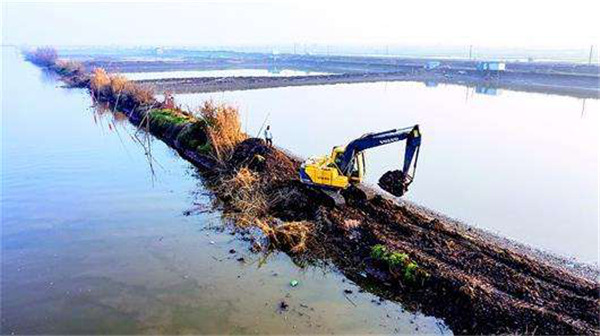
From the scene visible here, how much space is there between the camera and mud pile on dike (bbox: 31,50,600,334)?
8.88 metres

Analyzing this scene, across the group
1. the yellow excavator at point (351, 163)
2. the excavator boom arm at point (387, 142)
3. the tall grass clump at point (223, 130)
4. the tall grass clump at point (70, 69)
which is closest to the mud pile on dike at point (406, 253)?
the tall grass clump at point (223, 130)

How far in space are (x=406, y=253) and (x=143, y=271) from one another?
622 cm

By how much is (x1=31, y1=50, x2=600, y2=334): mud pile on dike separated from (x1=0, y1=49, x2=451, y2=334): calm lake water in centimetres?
55

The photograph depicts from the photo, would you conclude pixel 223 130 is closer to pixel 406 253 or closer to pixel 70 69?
pixel 406 253

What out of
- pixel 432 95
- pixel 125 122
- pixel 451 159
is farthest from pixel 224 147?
pixel 432 95

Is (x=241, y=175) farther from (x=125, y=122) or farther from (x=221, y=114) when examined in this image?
(x=125, y=122)

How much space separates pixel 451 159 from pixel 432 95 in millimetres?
22439

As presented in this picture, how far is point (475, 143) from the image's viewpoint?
22.2 m

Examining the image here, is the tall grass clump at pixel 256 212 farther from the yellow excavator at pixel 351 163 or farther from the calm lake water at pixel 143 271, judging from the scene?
the yellow excavator at pixel 351 163

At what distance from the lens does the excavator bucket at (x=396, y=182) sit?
509 inches

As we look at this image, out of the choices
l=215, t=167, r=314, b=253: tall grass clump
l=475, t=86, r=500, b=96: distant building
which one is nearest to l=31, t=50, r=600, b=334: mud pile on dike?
l=215, t=167, r=314, b=253: tall grass clump

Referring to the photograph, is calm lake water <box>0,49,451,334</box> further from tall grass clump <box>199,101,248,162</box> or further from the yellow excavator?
the yellow excavator

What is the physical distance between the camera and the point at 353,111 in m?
31.8

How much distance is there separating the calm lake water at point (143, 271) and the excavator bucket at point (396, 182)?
11.0ft
